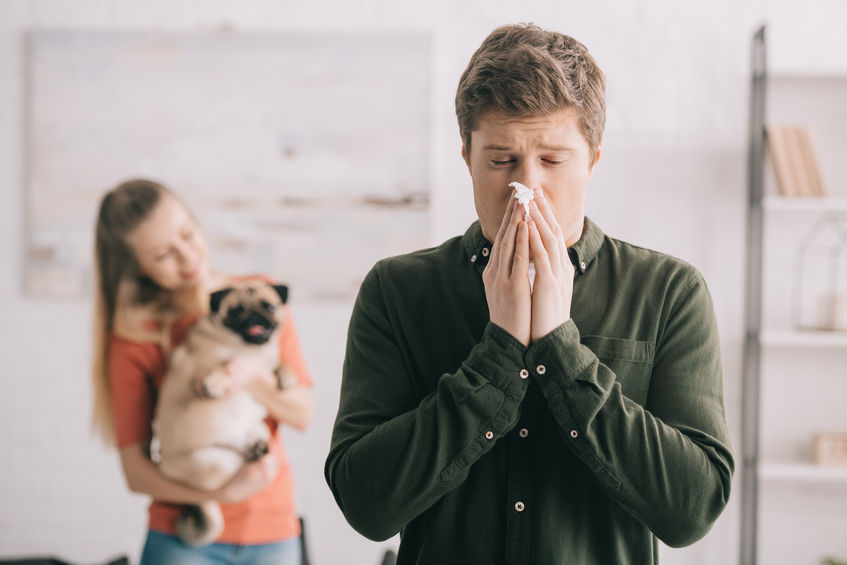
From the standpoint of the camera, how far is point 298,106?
3.00 m

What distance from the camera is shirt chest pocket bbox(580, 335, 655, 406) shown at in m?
0.94

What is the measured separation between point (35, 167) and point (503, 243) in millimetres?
2705

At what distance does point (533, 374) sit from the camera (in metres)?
0.87

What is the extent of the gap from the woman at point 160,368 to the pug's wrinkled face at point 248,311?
7cm

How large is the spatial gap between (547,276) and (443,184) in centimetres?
218

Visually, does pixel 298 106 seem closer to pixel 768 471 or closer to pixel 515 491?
pixel 768 471

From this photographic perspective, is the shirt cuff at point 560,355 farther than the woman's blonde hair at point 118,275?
No

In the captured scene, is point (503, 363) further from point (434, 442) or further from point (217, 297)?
point (217, 297)

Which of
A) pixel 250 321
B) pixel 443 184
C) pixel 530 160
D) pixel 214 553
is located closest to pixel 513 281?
pixel 530 160

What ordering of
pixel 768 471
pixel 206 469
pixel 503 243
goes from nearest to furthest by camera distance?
pixel 503 243 < pixel 206 469 < pixel 768 471

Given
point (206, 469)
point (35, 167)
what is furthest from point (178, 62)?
point (206, 469)

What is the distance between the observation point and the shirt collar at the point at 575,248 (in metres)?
1.00

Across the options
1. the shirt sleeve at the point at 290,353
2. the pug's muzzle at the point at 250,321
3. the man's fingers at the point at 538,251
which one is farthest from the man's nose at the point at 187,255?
the man's fingers at the point at 538,251

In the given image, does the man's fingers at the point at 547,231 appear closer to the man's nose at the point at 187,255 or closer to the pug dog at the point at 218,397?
the pug dog at the point at 218,397
